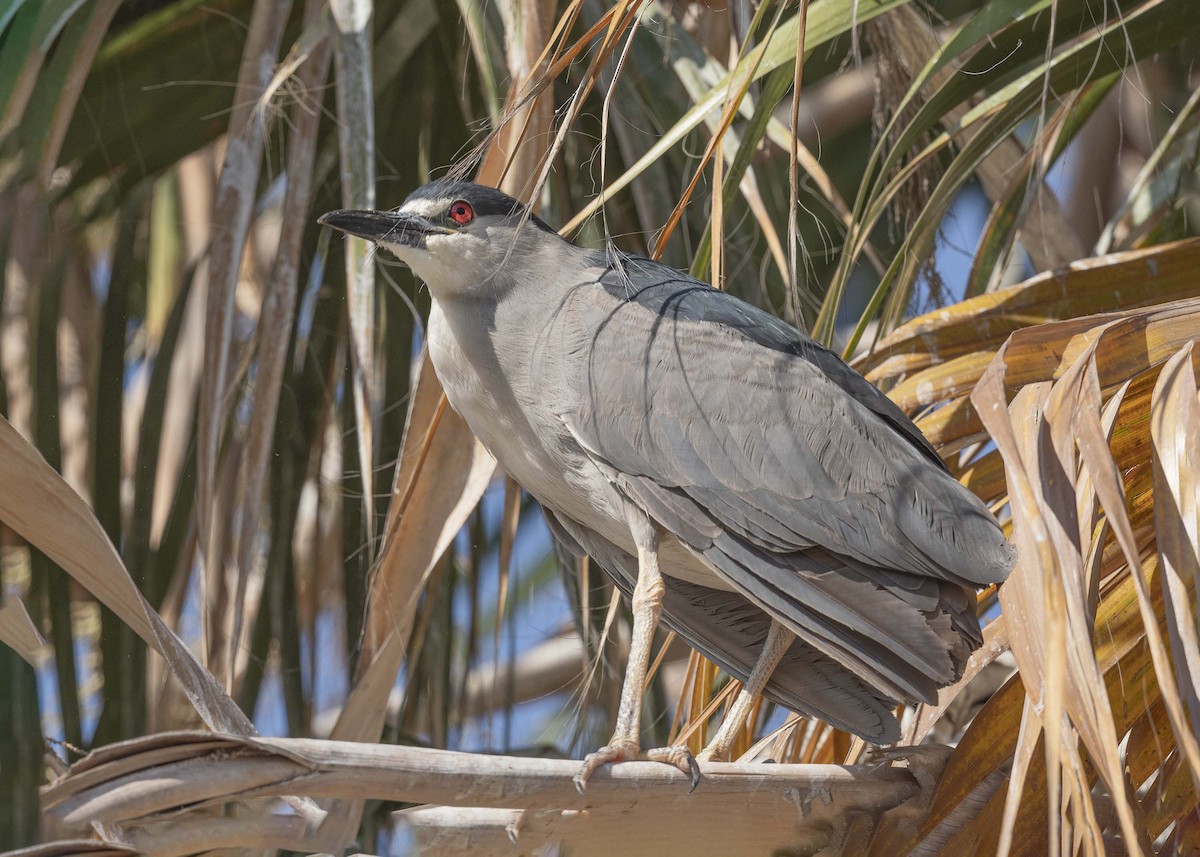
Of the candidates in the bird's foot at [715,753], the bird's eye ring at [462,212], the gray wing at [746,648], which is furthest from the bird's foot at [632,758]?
the bird's eye ring at [462,212]

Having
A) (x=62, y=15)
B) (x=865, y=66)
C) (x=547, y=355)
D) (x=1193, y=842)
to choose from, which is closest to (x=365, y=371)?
(x=547, y=355)

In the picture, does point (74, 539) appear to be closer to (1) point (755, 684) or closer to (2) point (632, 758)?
(2) point (632, 758)

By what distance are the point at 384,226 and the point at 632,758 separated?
987mm

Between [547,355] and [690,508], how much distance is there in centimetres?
36

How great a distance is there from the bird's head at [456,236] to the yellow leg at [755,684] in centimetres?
78

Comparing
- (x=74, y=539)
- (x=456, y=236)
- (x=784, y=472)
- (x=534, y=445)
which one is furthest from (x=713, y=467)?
(x=74, y=539)

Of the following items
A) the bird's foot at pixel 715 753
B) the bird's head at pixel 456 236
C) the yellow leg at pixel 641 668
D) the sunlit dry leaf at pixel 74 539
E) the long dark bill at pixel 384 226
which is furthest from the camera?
the bird's head at pixel 456 236

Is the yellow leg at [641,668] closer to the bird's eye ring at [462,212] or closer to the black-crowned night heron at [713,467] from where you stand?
the black-crowned night heron at [713,467]

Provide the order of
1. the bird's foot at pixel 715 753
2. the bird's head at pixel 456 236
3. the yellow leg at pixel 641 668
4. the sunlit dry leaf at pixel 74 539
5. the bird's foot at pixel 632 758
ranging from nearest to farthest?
the sunlit dry leaf at pixel 74 539, the bird's foot at pixel 632 758, the yellow leg at pixel 641 668, the bird's foot at pixel 715 753, the bird's head at pixel 456 236

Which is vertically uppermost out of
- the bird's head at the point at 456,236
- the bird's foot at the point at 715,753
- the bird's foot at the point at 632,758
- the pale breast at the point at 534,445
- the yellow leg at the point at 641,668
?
the bird's head at the point at 456,236

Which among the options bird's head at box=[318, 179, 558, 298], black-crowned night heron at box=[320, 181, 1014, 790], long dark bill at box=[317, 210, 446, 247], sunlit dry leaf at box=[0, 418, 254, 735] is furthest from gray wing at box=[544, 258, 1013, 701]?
sunlit dry leaf at box=[0, 418, 254, 735]

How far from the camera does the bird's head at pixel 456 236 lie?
2.25m

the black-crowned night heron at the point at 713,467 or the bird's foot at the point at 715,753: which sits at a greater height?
the black-crowned night heron at the point at 713,467

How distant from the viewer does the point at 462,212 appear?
2275 mm
